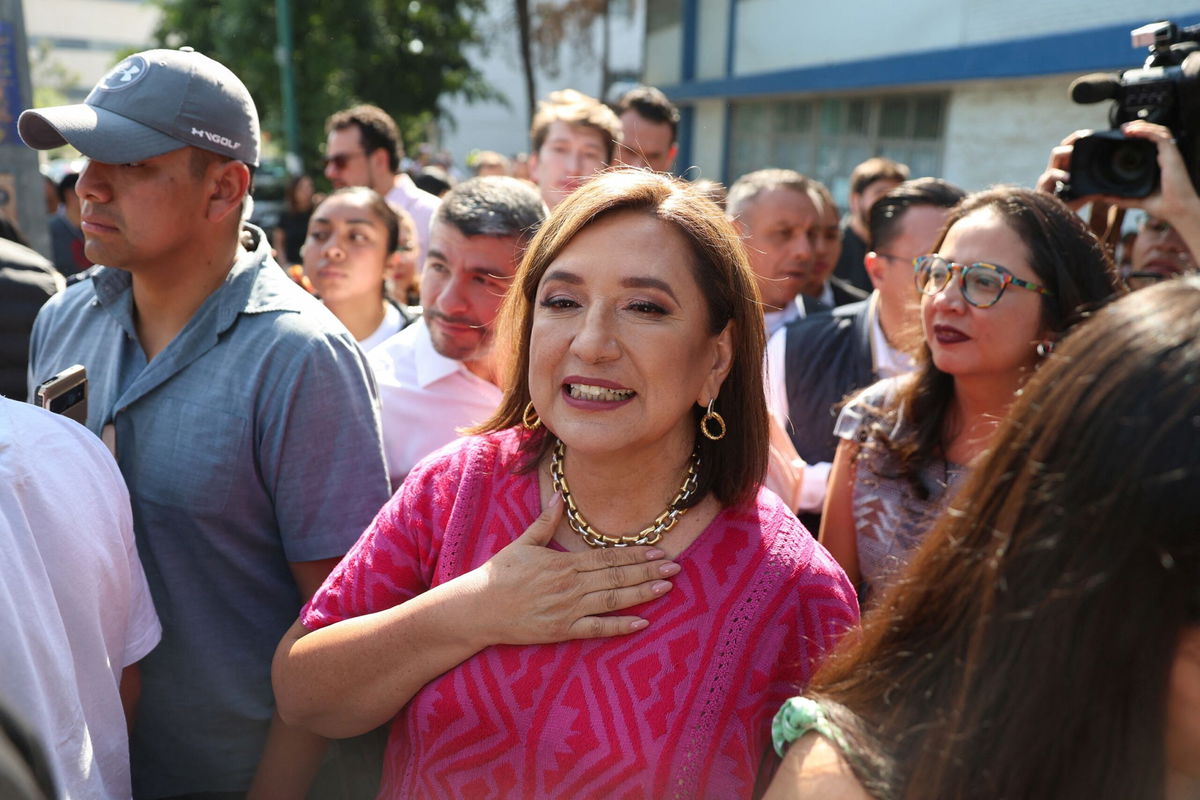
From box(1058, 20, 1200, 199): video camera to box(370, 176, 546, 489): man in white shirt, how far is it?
1.58 metres

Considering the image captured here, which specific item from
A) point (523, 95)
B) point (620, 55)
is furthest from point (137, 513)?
point (523, 95)

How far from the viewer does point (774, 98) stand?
1733 cm

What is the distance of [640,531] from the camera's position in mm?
1758

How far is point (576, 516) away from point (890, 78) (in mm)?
12317

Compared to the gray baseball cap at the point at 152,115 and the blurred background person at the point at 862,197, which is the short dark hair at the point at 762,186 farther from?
the gray baseball cap at the point at 152,115

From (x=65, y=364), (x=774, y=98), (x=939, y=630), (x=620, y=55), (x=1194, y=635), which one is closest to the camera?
(x=1194, y=635)

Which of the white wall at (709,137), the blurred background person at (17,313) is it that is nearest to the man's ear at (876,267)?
the blurred background person at (17,313)

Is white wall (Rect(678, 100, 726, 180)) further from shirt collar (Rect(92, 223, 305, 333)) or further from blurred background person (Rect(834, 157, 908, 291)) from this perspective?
shirt collar (Rect(92, 223, 305, 333))

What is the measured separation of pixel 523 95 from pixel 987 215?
141 ft

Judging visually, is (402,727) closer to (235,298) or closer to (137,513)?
(137,513)

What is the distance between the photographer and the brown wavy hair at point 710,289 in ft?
5.77

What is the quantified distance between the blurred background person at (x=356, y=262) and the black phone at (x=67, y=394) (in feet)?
6.29

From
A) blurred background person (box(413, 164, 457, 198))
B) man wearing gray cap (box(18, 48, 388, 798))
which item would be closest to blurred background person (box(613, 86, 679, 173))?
blurred background person (box(413, 164, 457, 198))

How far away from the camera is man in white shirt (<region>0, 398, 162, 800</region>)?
1.47m
